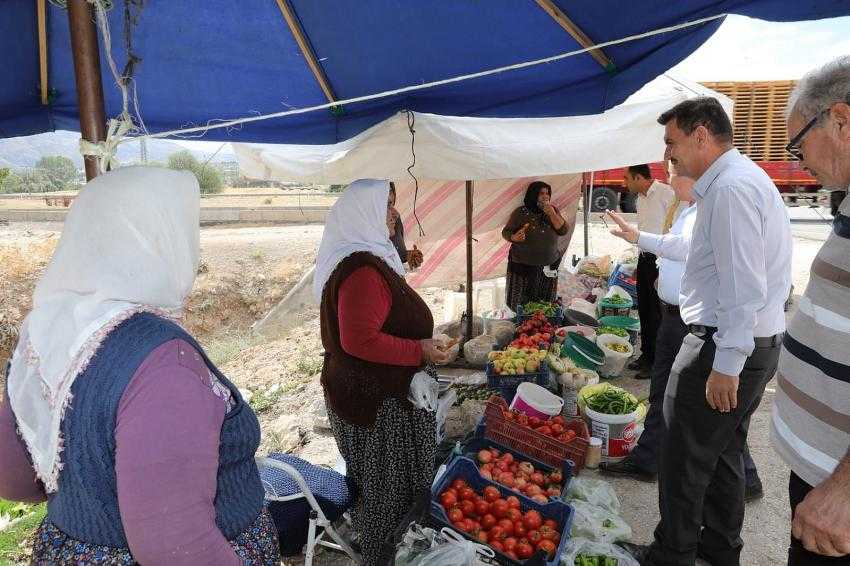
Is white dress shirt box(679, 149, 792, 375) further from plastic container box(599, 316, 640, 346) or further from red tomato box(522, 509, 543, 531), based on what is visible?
plastic container box(599, 316, 640, 346)

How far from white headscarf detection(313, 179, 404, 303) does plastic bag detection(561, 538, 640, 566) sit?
155cm

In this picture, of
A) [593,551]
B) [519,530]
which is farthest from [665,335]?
[519,530]

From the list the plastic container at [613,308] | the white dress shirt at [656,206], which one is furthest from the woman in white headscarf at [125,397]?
the plastic container at [613,308]

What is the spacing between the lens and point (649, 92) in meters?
4.75

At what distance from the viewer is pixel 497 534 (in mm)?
2400

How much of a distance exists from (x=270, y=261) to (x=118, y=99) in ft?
35.8

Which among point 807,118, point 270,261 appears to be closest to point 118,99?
point 807,118

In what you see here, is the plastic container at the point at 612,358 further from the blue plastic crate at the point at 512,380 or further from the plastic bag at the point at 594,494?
the plastic bag at the point at 594,494

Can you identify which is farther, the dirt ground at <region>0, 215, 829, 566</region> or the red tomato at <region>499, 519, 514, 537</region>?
the dirt ground at <region>0, 215, 829, 566</region>

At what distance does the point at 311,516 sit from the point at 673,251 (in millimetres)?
2505

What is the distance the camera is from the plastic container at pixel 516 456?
2.89m

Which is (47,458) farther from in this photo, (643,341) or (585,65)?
(643,341)

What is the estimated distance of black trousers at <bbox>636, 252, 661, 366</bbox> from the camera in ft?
15.6

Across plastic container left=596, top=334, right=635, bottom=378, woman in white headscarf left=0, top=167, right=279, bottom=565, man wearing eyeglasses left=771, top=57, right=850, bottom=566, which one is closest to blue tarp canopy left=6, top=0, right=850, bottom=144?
man wearing eyeglasses left=771, top=57, right=850, bottom=566
